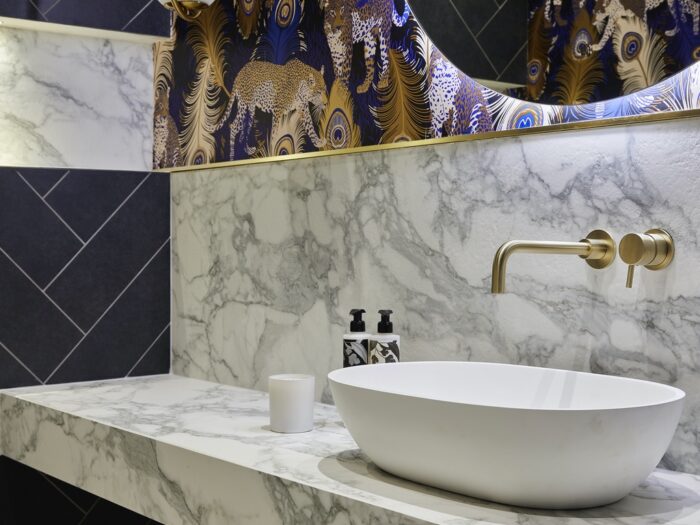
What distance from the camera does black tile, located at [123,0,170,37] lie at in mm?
2475

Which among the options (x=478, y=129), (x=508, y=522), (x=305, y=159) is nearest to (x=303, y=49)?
(x=305, y=159)

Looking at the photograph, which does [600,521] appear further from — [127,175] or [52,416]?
[127,175]

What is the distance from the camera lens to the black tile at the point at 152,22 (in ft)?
8.12

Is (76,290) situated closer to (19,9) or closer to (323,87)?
(19,9)

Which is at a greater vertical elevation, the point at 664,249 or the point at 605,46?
the point at 605,46

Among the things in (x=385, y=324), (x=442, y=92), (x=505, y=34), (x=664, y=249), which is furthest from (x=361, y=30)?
(x=664, y=249)

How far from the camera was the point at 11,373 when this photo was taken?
2.28m

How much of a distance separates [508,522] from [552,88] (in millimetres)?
788

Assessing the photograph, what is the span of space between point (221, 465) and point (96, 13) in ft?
4.55

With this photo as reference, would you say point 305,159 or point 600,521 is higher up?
point 305,159

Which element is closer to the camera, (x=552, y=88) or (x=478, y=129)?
(x=552, y=88)

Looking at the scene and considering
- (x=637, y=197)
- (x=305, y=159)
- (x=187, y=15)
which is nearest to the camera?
(x=637, y=197)

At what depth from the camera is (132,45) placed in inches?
103

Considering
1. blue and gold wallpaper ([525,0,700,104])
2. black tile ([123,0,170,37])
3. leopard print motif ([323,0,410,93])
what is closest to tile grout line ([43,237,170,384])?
black tile ([123,0,170,37])
